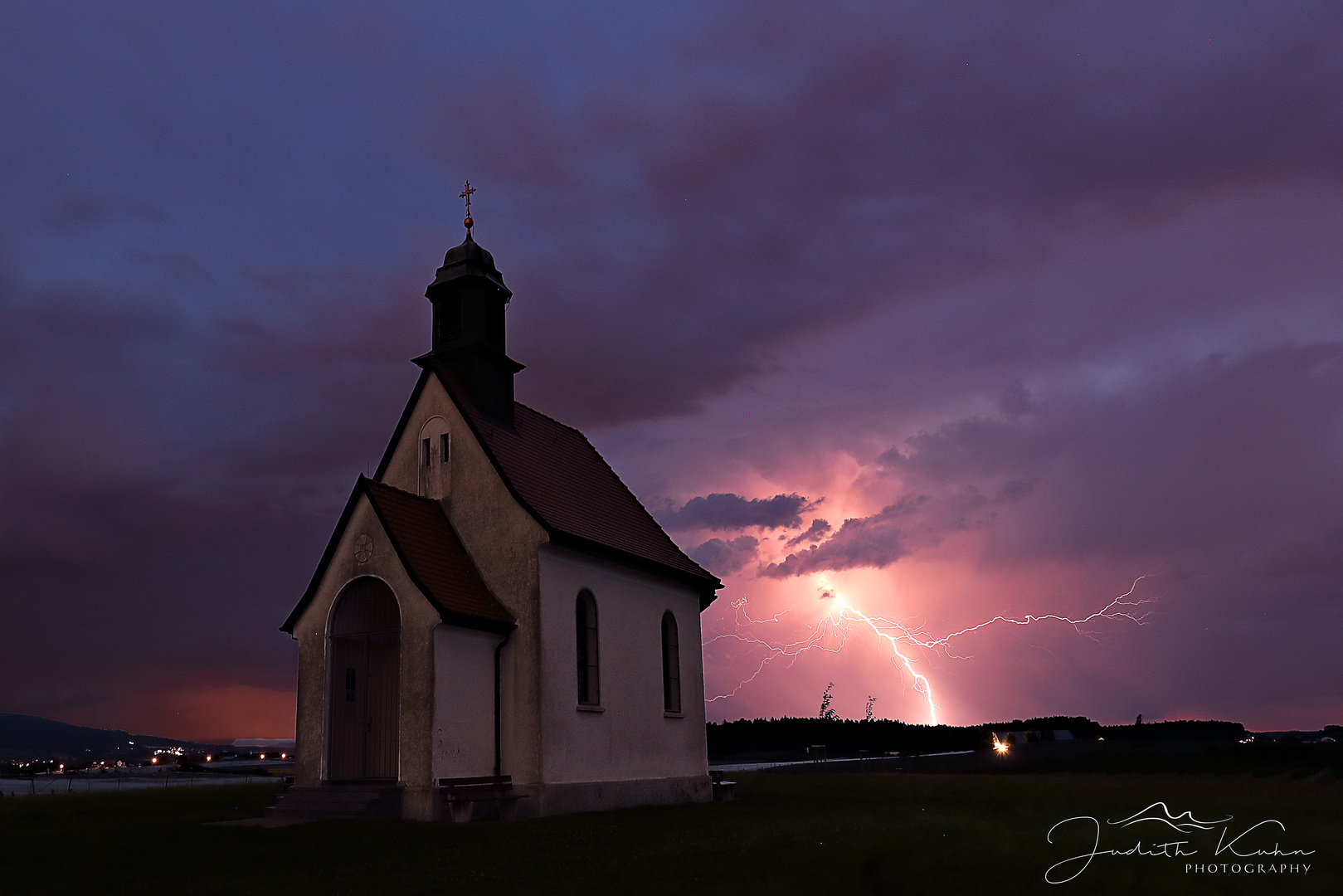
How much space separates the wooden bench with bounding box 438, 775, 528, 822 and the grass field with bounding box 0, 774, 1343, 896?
2.60 ft

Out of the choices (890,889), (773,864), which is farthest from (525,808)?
(890,889)

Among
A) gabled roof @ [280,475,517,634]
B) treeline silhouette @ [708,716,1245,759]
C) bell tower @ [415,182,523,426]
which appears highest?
bell tower @ [415,182,523,426]

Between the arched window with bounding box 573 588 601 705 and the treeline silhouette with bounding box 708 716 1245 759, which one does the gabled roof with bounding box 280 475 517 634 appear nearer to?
the arched window with bounding box 573 588 601 705

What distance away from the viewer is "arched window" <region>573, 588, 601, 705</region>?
24.0m

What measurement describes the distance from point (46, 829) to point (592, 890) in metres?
14.0

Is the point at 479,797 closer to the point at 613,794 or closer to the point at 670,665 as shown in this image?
the point at 613,794

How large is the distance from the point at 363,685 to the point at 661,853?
10.9m

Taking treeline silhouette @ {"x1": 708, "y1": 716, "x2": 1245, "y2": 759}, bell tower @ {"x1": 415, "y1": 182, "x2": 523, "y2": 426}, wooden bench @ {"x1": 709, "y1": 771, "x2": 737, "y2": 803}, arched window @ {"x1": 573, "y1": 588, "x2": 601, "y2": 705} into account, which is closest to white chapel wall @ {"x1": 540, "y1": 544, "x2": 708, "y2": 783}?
arched window @ {"x1": 573, "y1": 588, "x2": 601, "y2": 705}

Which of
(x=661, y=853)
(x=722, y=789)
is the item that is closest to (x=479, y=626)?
(x=661, y=853)

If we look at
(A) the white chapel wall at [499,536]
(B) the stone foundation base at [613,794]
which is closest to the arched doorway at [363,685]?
(A) the white chapel wall at [499,536]

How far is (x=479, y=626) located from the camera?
2155cm

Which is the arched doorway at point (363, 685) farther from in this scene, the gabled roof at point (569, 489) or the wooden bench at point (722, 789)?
the wooden bench at point (722, 789)

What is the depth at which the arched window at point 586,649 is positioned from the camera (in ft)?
78.8

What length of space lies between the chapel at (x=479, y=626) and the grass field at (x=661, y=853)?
6.07ft
